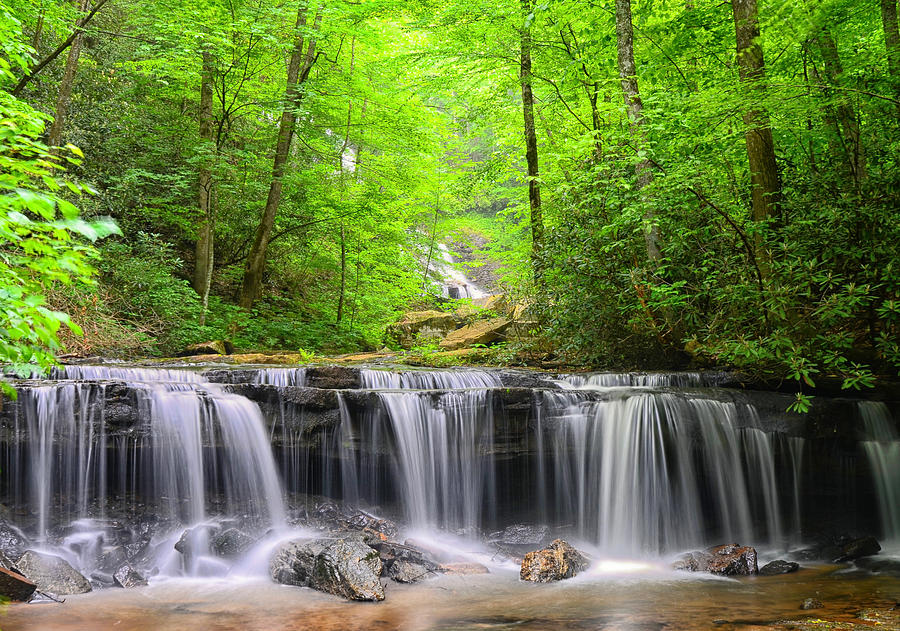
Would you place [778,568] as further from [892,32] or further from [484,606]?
[892,32]

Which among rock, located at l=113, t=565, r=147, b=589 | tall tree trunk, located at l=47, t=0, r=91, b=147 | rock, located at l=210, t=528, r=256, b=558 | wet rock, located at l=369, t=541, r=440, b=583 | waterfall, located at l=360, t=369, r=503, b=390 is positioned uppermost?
tall tree trunk, located at l=47, t=0, r=91, b=147

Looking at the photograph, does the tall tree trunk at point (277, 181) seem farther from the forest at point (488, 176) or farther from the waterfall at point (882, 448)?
the waterfall at point (882, 448)

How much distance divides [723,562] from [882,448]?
2846 mm

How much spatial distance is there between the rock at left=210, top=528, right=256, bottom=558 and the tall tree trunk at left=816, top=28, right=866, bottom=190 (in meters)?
7.94

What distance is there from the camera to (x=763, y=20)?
21.3 feet

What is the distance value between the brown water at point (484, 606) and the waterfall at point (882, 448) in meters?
1.98

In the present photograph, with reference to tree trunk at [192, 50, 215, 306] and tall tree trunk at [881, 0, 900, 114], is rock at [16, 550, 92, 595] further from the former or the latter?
tall tree trunk at [881, 0, 900, 114]

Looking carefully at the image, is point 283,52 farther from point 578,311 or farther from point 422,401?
point 422,401

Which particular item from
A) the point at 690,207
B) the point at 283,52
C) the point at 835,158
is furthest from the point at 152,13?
the point at 835,158

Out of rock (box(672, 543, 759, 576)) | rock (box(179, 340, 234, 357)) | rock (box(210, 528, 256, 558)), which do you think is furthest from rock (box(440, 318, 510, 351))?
rock (box(210, 528, 256, 558))

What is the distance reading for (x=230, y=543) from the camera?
602 cm

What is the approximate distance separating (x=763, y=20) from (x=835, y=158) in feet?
8.48

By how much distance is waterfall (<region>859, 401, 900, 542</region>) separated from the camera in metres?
7.10

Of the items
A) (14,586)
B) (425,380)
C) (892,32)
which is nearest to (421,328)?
(425,380)
